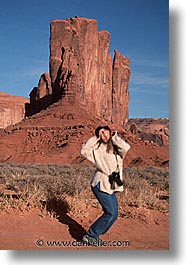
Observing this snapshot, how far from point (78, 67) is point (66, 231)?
32402 millimetres

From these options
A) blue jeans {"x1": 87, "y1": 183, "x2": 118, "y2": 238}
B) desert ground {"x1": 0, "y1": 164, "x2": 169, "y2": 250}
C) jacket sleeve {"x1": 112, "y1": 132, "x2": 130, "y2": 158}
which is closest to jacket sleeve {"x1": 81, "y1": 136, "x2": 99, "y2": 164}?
jacket sleeve {"x1": 112, "y1": 132, "x2": 130, "y2": 158}

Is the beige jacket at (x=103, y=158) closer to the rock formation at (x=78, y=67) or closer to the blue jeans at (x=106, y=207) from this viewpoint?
the blue jeans at (x=106, y=207)

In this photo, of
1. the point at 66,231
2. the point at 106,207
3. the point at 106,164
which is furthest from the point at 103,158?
the point at 66,231

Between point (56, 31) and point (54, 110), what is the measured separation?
9.71m

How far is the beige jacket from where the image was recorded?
477cm

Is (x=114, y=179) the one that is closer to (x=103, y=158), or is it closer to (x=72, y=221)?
(x=103, y=158)

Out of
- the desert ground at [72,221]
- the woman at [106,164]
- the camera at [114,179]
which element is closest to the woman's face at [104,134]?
the woman at [106,164]

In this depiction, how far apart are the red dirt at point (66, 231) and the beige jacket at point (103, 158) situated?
0.93 meters

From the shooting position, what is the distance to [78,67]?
3700cm

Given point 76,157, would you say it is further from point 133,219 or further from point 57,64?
point 133,219

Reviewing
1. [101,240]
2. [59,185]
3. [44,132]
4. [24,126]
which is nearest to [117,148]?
[101,240]

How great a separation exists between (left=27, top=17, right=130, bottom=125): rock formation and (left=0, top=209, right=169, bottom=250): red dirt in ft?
91.5

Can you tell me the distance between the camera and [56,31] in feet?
126

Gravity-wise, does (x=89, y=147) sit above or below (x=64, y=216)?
above
